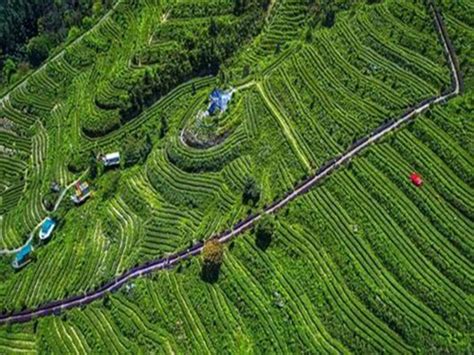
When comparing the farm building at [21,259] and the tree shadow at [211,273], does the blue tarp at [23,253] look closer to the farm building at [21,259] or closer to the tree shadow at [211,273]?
the farm building at [21,259]

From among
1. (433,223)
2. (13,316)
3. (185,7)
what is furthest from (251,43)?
(13,316)

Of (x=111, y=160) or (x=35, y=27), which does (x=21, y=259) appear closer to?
(x=111, y=160)

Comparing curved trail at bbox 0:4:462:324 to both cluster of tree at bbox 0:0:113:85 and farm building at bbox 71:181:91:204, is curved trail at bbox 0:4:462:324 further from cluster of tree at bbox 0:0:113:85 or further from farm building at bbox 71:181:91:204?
cluster of tree at bbox 0:0:113:85

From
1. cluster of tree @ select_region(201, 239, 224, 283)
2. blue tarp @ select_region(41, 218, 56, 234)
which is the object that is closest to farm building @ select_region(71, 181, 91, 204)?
blue tarp @ select_region(41, 218, 56, 234)

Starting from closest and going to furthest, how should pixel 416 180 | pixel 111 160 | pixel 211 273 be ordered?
1. pixel 211 273
2. pixel 416 180
3. pixel 111 160

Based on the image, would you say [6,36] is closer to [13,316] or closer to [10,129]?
[10,129]

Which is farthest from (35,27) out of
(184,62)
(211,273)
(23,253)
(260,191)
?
(211,273)
